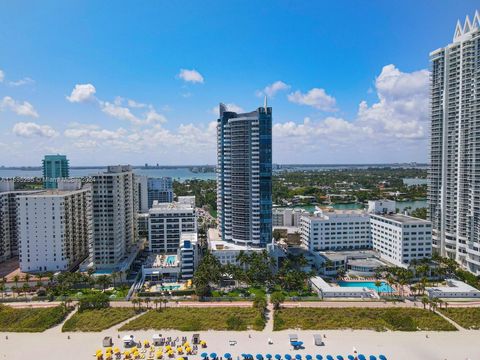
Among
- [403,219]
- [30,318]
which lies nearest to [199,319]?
[30,318]

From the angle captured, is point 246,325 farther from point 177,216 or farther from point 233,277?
point 177,216

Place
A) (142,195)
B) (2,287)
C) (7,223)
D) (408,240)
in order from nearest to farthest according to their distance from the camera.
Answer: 1. (2,287)
2. (408,240)
3. (7,223)
4. (142,195)

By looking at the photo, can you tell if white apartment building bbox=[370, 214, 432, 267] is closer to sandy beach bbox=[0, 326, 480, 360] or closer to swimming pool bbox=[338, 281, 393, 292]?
swimming pool bbox=[338, 281, 393, 292]

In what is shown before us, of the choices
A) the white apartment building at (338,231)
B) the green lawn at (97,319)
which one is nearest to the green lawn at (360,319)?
the green lawn at (97,319)

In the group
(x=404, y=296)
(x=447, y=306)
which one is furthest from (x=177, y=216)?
(x=447, y=306)

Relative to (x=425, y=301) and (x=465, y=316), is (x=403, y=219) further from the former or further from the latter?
(x=465, y=316)

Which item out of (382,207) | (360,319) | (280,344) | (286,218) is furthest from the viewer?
(286,218)
